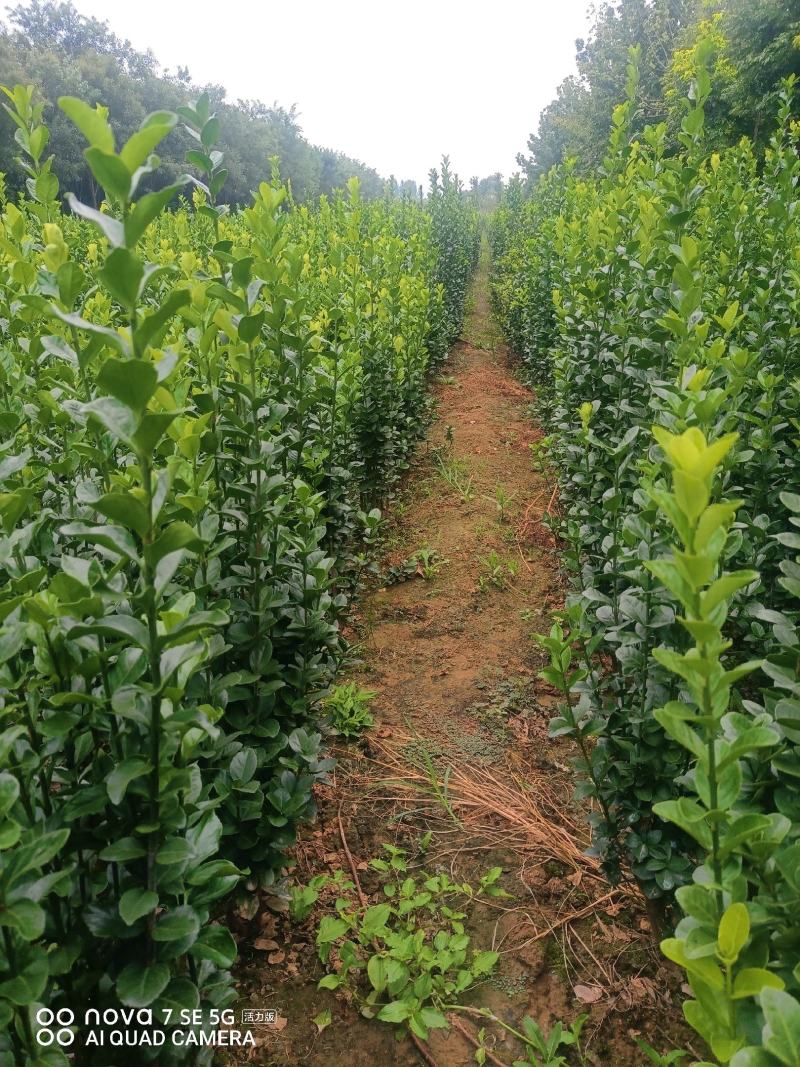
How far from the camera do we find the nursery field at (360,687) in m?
1.21

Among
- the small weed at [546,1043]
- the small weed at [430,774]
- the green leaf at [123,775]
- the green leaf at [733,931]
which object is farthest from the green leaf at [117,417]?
the small weed at [430,774]

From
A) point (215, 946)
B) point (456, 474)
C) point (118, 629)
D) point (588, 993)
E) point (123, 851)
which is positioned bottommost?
point (588, 993)

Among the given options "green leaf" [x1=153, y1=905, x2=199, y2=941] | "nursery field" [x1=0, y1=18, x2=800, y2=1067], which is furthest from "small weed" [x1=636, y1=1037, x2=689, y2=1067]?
"green leaf" [x1=153, y1=905, x2=199, y2=941]

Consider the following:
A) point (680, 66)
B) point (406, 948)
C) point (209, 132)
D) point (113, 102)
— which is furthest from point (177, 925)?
point (113, 102)

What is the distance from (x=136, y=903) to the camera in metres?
1.34

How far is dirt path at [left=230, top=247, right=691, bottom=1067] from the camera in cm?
219

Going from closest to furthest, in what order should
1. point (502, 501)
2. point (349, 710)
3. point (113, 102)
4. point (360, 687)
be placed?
1. point (349, 710)
2. point (360, 687)
3. point (502, 501)
4. point (113, 102)

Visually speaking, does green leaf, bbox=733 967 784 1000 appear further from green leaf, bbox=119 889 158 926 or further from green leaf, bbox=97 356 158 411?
green leaf, bbox=97 356 158 411

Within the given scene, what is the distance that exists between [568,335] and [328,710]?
3188mm

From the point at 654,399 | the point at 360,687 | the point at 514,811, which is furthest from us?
the point at 360,687

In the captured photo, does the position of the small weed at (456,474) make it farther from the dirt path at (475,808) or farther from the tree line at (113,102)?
the tree line at (113,102)

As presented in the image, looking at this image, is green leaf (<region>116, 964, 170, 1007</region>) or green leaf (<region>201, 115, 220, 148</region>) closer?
green leaf (<region>116, 964, 170, 1007</region>)

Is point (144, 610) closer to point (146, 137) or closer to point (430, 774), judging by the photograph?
point (146, 137)

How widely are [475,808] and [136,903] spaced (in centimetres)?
203
